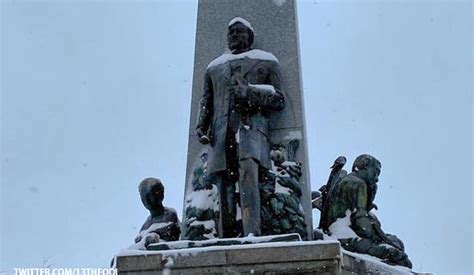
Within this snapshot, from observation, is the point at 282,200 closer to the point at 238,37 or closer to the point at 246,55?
the point at 246,55

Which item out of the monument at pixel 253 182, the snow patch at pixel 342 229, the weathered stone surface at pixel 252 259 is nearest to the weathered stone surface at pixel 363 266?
the monument at pixel 253 182

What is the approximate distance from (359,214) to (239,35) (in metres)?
2.29

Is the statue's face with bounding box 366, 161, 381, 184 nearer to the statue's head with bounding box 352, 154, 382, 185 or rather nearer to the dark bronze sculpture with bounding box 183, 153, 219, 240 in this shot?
the statue's head with bounding box 352, 154, 382, 185

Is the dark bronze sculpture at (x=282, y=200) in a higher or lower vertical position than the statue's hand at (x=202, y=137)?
lower

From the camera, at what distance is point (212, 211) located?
8438mm

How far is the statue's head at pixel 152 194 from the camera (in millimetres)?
9039

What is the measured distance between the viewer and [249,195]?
795 centimetres

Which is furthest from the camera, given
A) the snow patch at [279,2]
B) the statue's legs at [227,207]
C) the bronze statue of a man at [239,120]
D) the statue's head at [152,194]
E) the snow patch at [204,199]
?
the snow patch at [279,2]

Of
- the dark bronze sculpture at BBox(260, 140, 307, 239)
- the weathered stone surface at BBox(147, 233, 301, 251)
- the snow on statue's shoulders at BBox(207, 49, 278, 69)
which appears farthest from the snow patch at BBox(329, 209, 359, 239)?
the snow on statue's shoulders at BBox(207, 49, 278, 69)

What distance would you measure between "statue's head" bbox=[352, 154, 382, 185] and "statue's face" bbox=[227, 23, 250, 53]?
1835mm

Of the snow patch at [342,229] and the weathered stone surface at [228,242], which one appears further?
the snow patch at [342,229]

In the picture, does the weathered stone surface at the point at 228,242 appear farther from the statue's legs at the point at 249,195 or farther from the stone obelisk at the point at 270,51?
the stone obelisk at the point at 270,51

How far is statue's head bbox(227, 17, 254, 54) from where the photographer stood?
8.77m

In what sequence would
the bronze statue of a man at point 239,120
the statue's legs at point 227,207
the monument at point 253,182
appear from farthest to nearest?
the statue's legs at point 227,207, the bronze statue of a man at point 239,120, the monument at point 253,182
